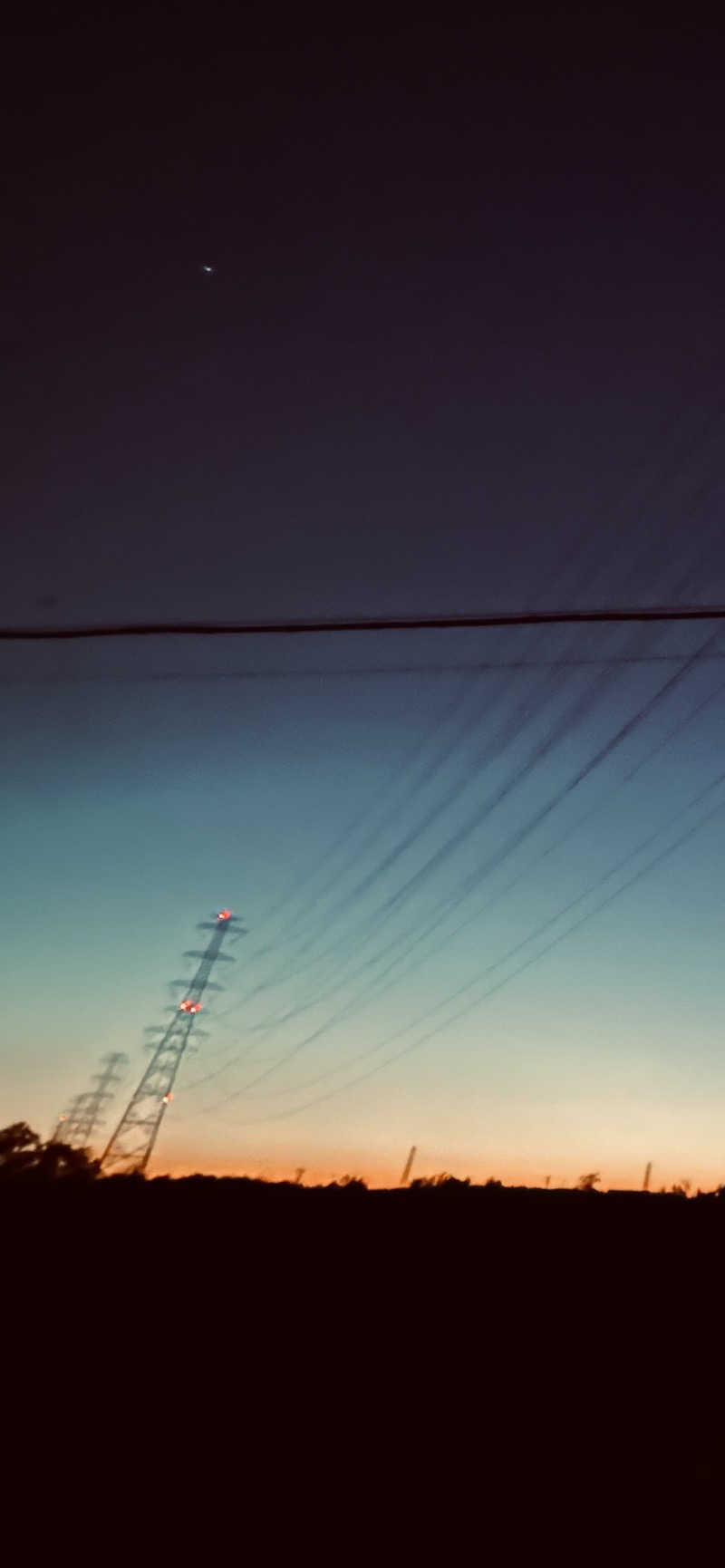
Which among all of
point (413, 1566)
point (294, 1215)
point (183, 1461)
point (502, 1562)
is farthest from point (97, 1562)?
point (294, 1215)

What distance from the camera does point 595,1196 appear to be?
9289 millimetres

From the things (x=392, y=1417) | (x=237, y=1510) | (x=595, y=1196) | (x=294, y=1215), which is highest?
(x=595, y=1196)

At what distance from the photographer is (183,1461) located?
6547 millimetres

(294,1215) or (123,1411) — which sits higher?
(294,1215)

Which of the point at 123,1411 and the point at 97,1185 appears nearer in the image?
the point at 123,1411

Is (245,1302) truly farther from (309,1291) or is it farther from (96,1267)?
(96,1267)

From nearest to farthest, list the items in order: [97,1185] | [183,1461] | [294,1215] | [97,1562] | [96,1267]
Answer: [97,1562], [183,1461], [96,1267], [294,1215], [97,1185]

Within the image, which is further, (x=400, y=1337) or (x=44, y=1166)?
(x=44, y=1166)

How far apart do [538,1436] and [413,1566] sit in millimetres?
1138

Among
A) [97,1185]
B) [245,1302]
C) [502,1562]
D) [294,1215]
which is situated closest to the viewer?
[502,1562]

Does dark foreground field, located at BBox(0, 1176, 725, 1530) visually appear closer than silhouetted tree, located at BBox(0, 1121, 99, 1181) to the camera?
Yes

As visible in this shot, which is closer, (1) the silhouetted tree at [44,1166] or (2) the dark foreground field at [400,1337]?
(2) the dark foreground field at [400,1337]

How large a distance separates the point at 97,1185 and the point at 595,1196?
5262mm

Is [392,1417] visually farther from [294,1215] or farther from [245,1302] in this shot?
[294,1215]
